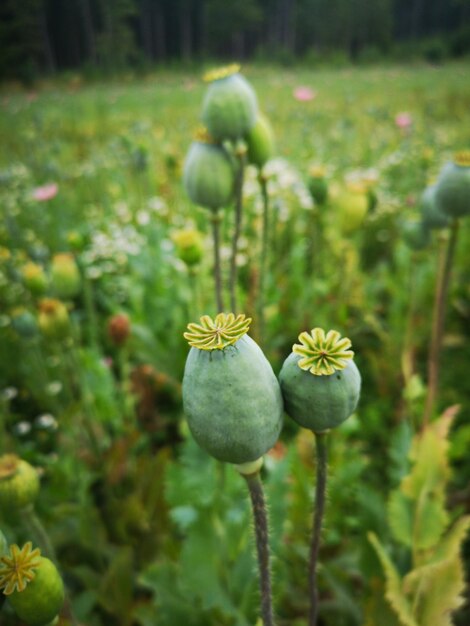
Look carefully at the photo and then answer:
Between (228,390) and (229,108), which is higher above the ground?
(229,108)

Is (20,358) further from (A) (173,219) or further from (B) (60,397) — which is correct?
(A) (173,219)

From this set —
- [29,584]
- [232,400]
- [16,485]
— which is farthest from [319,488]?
[16,485]

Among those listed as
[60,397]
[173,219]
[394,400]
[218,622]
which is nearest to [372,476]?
[394,400]

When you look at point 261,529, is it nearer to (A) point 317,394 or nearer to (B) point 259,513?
(B) point 259,513

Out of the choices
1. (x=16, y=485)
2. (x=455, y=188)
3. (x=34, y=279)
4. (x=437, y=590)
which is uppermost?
(x=455, y=188)

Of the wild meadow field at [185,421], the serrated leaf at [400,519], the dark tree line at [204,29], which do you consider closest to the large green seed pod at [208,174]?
the wild meadow field at [185,421]

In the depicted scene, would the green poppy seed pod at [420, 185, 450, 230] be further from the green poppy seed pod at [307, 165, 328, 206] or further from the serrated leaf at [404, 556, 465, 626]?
the serrated leaf at [404, 556, 465, 626]

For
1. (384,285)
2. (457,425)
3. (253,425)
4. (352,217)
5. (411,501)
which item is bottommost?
(457,425)
